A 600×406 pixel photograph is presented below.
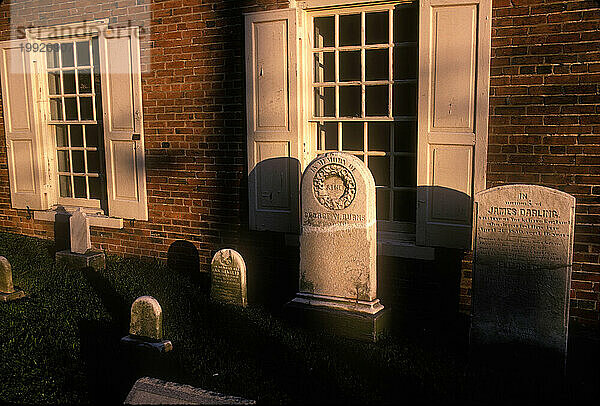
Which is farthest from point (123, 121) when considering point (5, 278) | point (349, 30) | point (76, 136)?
point (349, 30)

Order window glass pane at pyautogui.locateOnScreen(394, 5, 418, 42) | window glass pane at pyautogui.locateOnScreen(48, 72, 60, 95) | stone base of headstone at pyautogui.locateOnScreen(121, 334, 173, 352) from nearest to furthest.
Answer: stone base of headstone at pyautogui.locateOnScreen(121, 334, 173, 352)
window glass pane at pyautogui.locateOnScreen(394, 5, 418, 42)
window glass pane at pyautogui.locateOnScreen(48, 72, 60, 95)

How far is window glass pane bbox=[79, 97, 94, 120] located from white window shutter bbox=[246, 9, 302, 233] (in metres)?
2.66

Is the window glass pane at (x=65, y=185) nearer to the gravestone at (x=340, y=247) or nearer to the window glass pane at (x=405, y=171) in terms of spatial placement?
the gravestone at (x=340, y=247)

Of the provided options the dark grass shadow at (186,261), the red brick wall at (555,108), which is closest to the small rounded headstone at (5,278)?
the dark grass shadow at (186,261)

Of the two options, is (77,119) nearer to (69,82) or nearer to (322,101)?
(69,82)

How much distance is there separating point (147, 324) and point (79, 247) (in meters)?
3.17

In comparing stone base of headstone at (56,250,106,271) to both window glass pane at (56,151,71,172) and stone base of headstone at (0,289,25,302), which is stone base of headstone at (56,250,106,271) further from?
window glass pane at (56,151,71,172)

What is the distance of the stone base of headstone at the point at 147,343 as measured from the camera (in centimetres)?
459

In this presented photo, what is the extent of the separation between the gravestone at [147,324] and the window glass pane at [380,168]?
262 centimetres

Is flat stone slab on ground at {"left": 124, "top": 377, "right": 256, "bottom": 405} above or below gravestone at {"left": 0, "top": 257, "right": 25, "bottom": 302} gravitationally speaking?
above

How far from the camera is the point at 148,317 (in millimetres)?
4680

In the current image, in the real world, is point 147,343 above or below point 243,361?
above

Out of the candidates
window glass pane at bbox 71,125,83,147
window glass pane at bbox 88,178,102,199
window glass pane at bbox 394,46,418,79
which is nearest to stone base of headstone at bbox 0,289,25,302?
window glass pane at bbox 88,178,102,199

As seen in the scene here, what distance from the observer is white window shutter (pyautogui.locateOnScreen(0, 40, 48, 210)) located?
7891 mm
